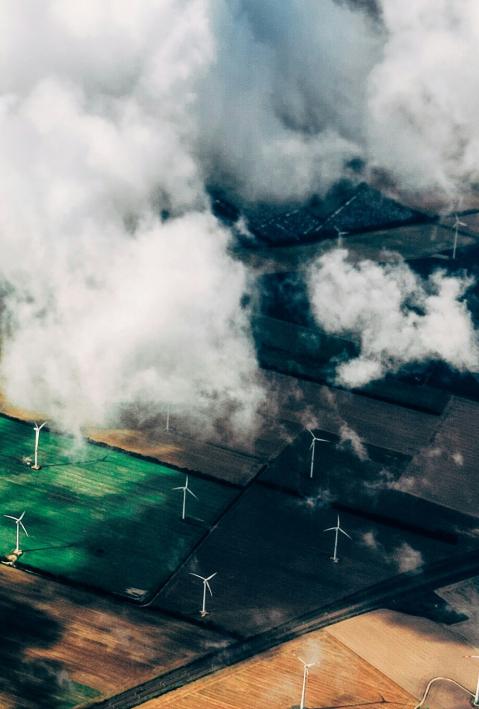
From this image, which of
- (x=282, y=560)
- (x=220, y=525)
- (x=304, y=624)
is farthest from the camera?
(x=220, y=525)

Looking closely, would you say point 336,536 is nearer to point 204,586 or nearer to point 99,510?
point 204,586

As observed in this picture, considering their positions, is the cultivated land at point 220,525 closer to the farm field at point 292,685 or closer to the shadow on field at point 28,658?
the shadow on field at point 28,658

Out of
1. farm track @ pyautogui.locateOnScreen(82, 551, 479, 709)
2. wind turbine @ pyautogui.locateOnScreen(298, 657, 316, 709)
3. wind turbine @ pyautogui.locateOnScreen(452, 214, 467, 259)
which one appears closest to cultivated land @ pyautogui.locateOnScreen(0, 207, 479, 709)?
farm track @ pyautogui.locateOnScreen(82, 551, 479, 709)

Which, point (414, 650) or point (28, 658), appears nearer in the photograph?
point (28, 658)

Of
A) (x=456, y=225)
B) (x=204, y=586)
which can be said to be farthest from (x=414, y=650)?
(x=456, y=225)

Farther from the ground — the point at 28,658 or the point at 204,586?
the point at 204,586

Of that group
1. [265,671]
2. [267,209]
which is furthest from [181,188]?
[265,671]
